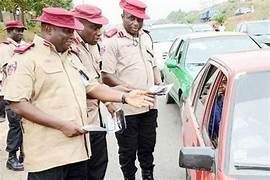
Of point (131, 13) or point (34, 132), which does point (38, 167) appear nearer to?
point (34, 132)

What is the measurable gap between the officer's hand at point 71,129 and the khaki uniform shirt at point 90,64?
35.0 inches

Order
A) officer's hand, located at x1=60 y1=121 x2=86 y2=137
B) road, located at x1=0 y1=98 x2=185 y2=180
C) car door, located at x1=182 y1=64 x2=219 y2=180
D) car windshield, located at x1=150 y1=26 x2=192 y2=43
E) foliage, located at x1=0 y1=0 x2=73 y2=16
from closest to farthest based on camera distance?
officer's hand, located at x1=60 y1=121 x2=86 y2=137, car door, located at x1=182 y1=64 x2=219 y2=180, road, located at x1=0 y1=98 x2=185 y2=180, car windshield, located at x1=150 y1=26 x2=192 y2=43, foliage, located at x1=0 y1=0 x2=73 y2=16

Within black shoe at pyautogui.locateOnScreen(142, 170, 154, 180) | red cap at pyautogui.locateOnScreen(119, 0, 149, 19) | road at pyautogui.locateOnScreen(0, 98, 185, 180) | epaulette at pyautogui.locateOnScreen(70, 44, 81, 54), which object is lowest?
road at pyautogui.locateOnScreen(0, 98, 185, 180)

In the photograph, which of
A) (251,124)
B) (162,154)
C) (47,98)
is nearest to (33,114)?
(47,98)

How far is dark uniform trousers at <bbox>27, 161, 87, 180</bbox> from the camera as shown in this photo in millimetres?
3551

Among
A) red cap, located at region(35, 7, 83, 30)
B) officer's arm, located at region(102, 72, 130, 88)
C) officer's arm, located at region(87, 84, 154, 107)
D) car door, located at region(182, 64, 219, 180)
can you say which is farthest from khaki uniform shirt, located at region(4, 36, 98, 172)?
officer's arm, located at region(102, 72, 130, 88)

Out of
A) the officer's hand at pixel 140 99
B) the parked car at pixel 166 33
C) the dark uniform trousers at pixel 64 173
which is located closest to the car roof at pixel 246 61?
the officer's hand at pixel 140 99

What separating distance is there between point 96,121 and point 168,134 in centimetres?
361

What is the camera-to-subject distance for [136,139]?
17.3ft

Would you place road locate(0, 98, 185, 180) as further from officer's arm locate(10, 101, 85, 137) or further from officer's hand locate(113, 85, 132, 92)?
officer's arm locate(10, 101, 85, 137)

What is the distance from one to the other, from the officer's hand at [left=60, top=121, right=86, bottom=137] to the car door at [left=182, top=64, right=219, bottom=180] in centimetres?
80

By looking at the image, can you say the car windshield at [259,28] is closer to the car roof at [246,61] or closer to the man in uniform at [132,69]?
the man in uniform at [132,69]

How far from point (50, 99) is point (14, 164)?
129 inches

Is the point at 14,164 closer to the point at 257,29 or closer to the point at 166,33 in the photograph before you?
the point at 166,33
